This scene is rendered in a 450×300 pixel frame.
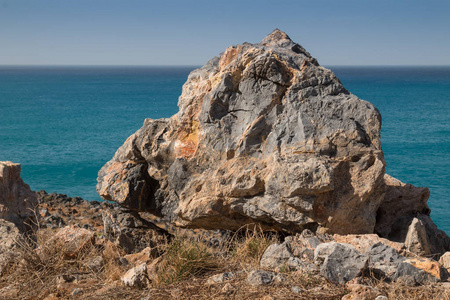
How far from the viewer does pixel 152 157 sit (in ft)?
24.8

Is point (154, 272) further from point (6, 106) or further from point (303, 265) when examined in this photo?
point (6, 106)

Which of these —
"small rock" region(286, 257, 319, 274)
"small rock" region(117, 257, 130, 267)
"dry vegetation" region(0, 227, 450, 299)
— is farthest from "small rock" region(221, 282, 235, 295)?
"small rock" region(117, 257, 130, 267)

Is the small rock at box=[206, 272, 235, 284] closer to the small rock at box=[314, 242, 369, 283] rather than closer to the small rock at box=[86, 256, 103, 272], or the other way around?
the small rock at box=[314, 242, 369, 283]

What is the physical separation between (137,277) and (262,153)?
2.59 metres

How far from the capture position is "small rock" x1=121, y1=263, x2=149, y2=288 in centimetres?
526

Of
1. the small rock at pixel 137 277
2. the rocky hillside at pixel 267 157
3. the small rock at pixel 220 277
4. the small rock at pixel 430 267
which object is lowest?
the small rock at pixel 137 277

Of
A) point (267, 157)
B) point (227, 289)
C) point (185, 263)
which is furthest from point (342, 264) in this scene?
point (267, 157)

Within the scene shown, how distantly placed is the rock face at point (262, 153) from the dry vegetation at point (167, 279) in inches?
33.1

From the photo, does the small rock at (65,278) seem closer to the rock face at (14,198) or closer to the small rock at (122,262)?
the small rock at (122,262)

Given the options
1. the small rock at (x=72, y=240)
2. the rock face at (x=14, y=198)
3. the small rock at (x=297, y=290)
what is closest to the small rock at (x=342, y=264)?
the small rock at (x=297, y=290)

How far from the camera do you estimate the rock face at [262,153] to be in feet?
21.0

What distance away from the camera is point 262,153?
22.4 feet

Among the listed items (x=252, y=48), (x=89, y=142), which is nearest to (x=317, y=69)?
(x=252, y=48)

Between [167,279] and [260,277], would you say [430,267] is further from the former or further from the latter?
[167,279]
